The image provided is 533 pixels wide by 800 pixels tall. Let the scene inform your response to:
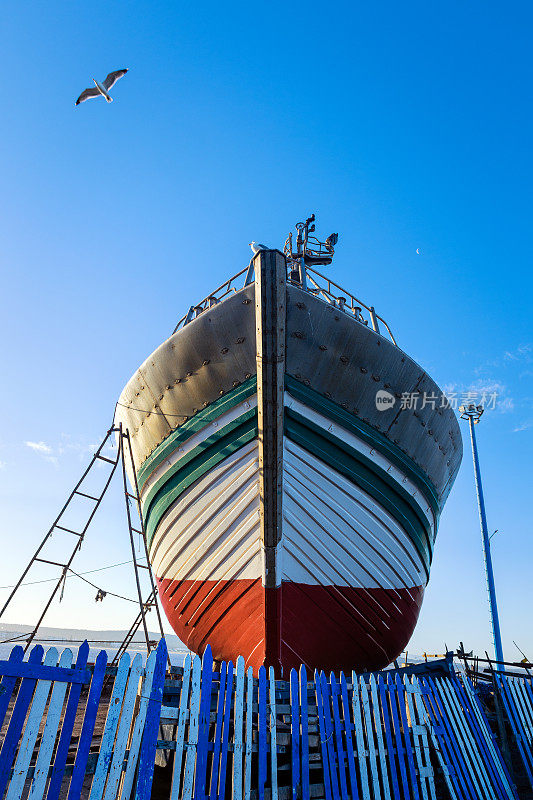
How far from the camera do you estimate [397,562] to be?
23.0 feet

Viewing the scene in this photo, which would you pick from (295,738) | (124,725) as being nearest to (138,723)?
(124,725)

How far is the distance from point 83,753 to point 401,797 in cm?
288

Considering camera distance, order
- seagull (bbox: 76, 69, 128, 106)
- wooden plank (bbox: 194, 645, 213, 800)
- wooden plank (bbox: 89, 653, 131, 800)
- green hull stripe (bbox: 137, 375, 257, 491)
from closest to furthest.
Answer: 1. wooden plank (bbox: 89, 653, 131, 800)
2. wooden plank (bbox: 194, 645, 213, 800)
3. green hull stripe (bbox: 137, 375, 257, 491)
4. seagull (bbox: 76, 69, 128, 106)

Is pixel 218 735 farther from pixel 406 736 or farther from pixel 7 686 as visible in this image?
pixel 406 736

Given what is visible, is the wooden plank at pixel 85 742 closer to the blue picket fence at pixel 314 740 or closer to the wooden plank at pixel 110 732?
the wooden plank at pixel 110 732

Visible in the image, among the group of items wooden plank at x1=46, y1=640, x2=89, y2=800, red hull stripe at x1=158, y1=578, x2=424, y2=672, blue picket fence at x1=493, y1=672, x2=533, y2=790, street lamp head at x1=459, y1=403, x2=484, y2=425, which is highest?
street lamp head at x1=459, y1=403, x2=484, y2=425

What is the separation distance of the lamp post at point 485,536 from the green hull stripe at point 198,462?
40.9ft

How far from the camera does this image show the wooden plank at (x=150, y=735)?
9.86 feet

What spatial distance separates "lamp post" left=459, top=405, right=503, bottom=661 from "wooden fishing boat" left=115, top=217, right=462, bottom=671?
9389mm

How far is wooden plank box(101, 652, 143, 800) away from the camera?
2.93 metres

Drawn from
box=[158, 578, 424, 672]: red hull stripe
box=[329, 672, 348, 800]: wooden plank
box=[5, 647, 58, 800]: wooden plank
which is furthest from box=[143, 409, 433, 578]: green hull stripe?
box=[5, 647, 58, 800]: wooden plank

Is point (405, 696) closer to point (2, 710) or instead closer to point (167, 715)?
point (167, 715)

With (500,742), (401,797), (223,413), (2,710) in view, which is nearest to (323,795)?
(401,797)

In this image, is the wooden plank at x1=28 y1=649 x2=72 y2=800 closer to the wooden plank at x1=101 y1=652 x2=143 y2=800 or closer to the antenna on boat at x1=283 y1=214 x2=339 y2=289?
the wooden plank at x1=101 y1=652 x2=143 y2=800
